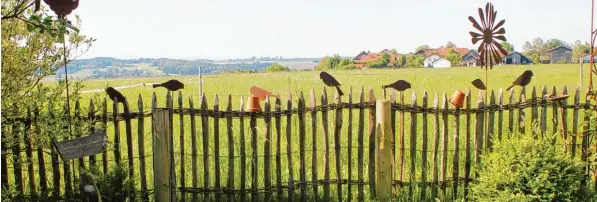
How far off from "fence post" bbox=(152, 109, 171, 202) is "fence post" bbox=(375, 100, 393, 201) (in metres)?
1.83

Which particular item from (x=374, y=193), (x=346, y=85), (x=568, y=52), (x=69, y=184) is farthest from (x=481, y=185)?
(x=568, y=52)

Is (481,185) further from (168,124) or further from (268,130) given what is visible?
(168,124)

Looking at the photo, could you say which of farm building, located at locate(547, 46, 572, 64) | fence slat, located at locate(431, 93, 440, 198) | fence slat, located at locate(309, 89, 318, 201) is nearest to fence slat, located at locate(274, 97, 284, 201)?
fence slat, located at locate(309, 89, 318, 201)

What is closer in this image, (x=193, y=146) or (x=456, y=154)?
(x=193, y=146)

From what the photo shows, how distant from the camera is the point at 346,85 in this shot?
1995cm

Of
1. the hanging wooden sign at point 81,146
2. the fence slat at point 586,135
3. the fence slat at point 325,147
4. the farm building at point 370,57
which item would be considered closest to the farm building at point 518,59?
the farm building at point 370,57

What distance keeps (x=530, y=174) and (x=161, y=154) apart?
305cm

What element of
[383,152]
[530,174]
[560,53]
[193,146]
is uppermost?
[560,53]

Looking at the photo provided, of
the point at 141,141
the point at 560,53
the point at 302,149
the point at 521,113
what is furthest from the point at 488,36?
the point at 560,53

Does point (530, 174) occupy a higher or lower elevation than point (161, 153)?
lower

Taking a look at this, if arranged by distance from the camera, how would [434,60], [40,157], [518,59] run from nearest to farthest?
[40,157]
[434,60]
[518,59]

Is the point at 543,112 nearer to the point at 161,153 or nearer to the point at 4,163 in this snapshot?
the point at 161,153

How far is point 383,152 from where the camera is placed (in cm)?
486

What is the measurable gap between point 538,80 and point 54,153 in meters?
21.1
